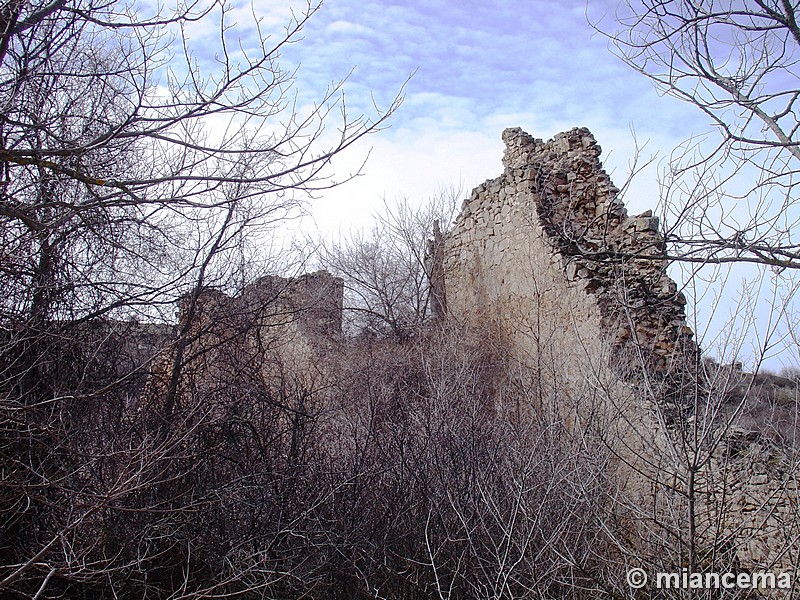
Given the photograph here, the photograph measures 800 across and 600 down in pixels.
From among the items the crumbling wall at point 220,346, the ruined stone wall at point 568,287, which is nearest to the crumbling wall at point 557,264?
the ruined stone wall at point 568,287

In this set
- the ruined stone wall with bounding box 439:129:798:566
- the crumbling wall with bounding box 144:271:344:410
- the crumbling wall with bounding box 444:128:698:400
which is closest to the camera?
the crumbling wall with bounding box 144:271:344:410

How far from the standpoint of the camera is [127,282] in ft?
18.6

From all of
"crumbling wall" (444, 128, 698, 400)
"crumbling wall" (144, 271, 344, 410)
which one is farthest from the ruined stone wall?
"crumbling wall" (144, 271, 344, 410)

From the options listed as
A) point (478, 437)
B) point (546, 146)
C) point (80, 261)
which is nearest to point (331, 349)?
point (546, 146)

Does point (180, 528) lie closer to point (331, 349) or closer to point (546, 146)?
point (331, 349)

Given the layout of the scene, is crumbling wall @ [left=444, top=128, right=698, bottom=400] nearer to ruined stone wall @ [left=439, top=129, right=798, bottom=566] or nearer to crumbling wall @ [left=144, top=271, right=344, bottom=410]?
ruined stone wall @ [left=439, top=129, right=798, bottom=566]

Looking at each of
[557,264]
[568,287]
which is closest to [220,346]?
[568,287]

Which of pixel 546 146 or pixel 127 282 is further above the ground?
pixel 546 146

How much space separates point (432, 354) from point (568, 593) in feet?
18.8

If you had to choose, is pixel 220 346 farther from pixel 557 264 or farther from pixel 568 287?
pixel 557 264

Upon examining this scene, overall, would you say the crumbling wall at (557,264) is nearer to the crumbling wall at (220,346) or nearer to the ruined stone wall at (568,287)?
the ruined stone wall at (568,287)

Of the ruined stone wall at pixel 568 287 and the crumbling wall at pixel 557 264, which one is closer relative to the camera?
the ruined stone wall at pixel 568 287

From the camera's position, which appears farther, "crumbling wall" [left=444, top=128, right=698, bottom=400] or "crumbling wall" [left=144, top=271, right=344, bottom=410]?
"crumbling wall" [left=444, top=128, right=698, bottom=400]

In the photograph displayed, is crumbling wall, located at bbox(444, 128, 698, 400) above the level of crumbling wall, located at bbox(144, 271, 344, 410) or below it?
above
